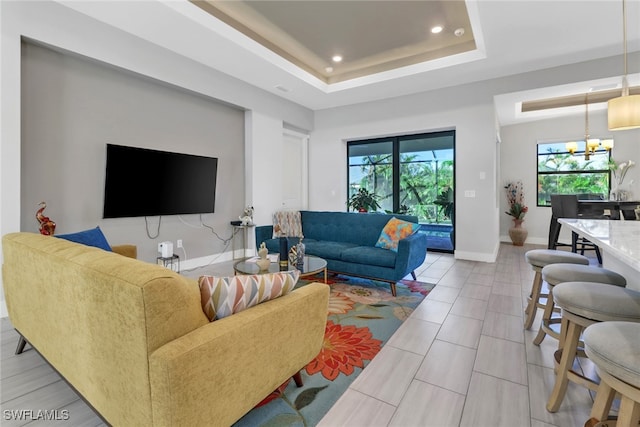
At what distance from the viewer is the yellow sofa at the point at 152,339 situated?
0.97 metres

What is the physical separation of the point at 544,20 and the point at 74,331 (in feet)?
15.7

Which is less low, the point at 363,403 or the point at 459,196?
the point at 459,196

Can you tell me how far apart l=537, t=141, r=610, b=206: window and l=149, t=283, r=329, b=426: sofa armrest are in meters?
7.09

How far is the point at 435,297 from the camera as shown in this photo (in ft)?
10.7

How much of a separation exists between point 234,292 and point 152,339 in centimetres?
36

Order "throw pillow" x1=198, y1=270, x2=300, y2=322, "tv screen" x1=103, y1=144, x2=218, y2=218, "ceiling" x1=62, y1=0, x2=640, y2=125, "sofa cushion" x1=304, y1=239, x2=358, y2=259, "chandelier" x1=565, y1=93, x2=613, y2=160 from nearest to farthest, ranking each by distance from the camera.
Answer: "throw pillow" x1=198, y1=270, x2=300, y2=322 → "ceiling" x1=62, y1=0, x2=640, y2=125 → "tv screen" x1=103, y1=144, x2=218, y2=218 → "sofa cushion" x1=304, y1=239, x2=358, y2=259 → "chandelier" x1=565, y1=93, x2=613, y2=160

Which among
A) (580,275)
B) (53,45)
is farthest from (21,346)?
(580,275)

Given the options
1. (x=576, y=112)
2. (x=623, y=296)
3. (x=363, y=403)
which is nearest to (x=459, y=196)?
(x=576, y=112)

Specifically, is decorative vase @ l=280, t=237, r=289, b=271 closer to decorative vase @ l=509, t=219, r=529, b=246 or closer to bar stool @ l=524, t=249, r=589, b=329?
bar stool @ l=524, t=249, r=589, b=329

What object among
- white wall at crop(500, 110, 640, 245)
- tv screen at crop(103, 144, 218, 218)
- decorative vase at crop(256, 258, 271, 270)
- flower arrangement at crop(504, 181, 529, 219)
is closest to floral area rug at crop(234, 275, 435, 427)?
decorative vase at crop(256, 258, 271, 270)

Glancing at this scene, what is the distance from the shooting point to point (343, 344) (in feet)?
7.43

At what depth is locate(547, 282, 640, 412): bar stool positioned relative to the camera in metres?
1.36

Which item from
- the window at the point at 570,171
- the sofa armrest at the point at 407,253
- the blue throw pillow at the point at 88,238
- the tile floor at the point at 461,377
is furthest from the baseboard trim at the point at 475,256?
the blue throw pillow at the point at 88,238

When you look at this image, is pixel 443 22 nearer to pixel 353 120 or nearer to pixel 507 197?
pixel 353 120
